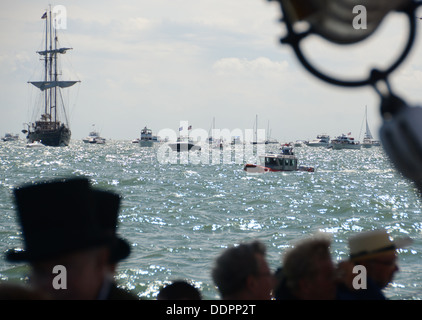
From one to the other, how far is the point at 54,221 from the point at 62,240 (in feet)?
0.29

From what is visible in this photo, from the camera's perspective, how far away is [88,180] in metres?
2.24

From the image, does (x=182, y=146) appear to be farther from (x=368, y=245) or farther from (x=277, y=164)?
(x=368, y=245)

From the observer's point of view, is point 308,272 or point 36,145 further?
point 36,145

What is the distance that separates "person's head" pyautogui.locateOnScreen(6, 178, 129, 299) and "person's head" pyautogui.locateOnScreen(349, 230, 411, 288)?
4.85 feet

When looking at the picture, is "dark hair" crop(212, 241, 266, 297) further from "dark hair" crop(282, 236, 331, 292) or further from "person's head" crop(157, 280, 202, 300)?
"person's head" crop(157, 280, 202, 300)

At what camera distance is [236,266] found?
262 cm

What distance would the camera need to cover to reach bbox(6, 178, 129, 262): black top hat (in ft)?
6.70

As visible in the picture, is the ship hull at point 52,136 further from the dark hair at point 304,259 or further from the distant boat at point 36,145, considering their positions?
the dark hair at point 304,259

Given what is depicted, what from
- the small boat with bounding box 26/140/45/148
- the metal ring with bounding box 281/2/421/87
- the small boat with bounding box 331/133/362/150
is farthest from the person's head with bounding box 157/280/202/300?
the small boat with bounding box 331/133/362/150

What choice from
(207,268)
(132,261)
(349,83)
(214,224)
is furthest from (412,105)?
(214,224)

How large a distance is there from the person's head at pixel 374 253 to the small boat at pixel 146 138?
139 meters

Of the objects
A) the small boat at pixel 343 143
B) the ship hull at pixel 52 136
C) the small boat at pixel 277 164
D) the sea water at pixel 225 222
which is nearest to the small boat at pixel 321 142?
the small boat at pixel 343 143

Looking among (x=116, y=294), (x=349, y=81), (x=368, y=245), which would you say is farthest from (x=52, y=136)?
(x=349, y=81)
